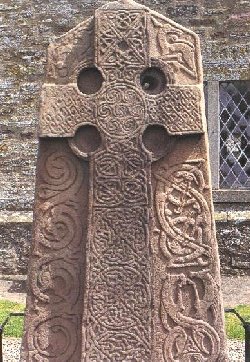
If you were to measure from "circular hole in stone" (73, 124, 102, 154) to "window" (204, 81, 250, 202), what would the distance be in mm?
5466

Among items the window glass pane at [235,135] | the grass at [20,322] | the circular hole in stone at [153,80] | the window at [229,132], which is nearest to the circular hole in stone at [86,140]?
the circular hole in stone at [153,80]

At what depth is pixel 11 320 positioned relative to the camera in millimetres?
6602

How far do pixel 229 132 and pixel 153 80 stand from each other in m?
5.66

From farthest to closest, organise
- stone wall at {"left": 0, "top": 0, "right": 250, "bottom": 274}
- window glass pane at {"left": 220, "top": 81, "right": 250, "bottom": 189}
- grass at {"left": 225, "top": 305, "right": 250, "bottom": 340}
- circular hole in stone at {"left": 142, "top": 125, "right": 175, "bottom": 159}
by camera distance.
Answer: window glass pane at {"left": 220, "top": 81, "right": 250, "bottom": 189} → stone wall at {"left": 0, "top": 0, "right": 250, "bottom": 274} → grass at {"left": 225, "top": 305, "right": 250, "bottom": 340} → circular hole in stone at {"left": 142, "top": 125, "right": 175, "bottom": 159}

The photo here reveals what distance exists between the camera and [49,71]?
12.1 ft

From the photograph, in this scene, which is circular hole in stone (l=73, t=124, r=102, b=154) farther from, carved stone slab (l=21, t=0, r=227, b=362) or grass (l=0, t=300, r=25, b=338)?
grass (l=0, t=300, r=25, b=338)

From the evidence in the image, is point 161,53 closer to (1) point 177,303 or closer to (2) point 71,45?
(2) point 71,45

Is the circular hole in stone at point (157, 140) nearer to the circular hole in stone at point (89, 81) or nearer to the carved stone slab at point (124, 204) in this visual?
the carved stone slab at point (124, 204)

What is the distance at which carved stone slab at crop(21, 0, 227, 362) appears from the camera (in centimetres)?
355

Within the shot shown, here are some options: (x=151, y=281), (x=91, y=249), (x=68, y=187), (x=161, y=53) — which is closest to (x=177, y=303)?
(x=151, y=281)

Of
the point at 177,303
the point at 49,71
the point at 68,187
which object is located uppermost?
the point at 49,71

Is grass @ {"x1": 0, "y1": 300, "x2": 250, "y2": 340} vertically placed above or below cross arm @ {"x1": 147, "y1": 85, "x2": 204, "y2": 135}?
below

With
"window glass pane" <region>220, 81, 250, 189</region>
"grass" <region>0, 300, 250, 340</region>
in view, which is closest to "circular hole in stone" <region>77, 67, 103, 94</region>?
"grass" <region>0, 300, 250, 340</region>

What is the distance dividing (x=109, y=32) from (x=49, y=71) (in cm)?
38
